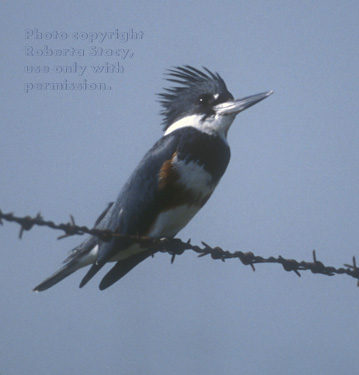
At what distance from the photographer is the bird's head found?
3.61 m

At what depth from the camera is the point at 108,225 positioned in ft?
11.9

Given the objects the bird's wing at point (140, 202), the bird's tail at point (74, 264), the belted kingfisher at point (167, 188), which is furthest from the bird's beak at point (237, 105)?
the bird's tail at point (74, 264)

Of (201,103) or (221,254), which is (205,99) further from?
(221,254)

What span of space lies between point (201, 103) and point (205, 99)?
4 cm

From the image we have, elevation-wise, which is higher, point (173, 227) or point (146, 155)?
point (146, 155)

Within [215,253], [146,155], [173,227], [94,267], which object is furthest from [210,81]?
[215,253]

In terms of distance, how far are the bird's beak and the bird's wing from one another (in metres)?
0.38

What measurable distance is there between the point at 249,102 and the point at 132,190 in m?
0.82

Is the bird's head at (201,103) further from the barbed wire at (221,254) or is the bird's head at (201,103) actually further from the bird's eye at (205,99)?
the barbed wire at (221,254)

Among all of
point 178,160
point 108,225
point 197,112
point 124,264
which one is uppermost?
point 197,112

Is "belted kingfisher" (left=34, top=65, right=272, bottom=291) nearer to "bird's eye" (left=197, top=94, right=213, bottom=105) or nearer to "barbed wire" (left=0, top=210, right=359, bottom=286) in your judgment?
"bird's eye" (left=197, top=94, right=213, bottom=105)

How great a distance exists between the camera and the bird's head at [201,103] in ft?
11.8

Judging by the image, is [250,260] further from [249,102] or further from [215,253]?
[249,102]

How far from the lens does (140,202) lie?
3387 millimetres
